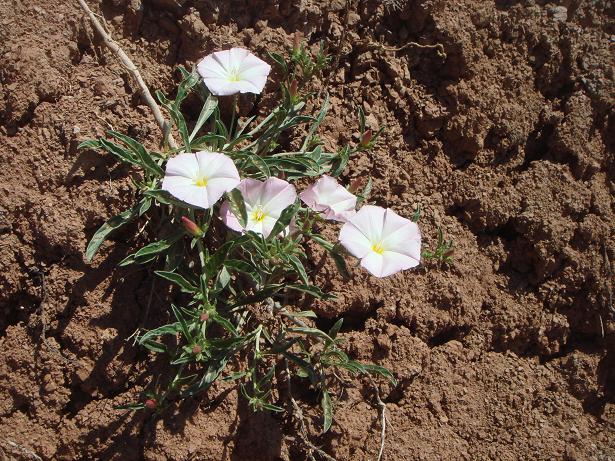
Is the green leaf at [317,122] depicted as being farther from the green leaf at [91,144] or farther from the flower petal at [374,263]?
the green leaf at [91,144]

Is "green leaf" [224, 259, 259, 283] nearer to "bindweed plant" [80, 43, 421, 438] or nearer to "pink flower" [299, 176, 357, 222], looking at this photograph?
"bindweed plant" [80, 43, 421, 438]

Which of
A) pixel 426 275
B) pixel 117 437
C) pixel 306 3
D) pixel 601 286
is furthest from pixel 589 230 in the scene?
pixel 117 437

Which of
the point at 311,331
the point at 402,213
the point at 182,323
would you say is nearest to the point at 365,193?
the point at 402,213

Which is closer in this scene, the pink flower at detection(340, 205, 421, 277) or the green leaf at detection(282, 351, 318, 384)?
the pink flower at detection(340, 205, 421, 277)

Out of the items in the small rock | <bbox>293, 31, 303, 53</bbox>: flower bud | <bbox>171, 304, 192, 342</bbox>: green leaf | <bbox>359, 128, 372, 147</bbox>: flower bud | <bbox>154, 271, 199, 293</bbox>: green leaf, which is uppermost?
the small rock

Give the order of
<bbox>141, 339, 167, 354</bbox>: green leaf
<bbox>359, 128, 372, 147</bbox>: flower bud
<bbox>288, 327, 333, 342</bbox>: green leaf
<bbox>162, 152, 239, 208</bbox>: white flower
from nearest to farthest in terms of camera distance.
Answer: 1. <bbox>162, 152, 239, 208</bbox>: white flower
2. <bbox>141, 339, 167, 354</bbox>: green leaf
3. <bbox>288, 327, 333, 342</bbox>: green leaf
4. <bbox>359, 128, 372, 147</bbox>: flower bud

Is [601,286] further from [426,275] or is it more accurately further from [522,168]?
[426,275]

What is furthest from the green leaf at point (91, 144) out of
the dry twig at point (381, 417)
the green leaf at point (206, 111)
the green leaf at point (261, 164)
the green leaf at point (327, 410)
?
the dry twig at point (381, 417)

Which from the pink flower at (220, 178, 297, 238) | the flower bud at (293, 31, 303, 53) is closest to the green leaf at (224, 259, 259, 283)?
the pink flower at (220, 178, 297, 238)
